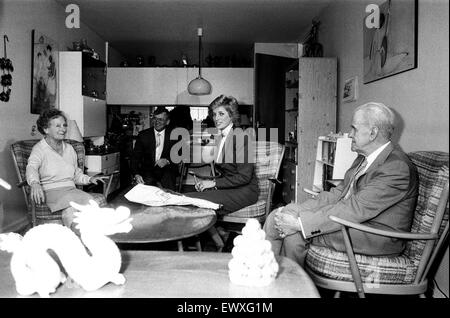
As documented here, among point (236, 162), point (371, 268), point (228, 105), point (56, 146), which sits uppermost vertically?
point (228, 105)

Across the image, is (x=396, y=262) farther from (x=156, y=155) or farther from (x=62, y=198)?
(x=156, y=155)

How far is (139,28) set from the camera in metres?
6.71

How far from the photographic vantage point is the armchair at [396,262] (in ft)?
6.63

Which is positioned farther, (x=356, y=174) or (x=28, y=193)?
(x=28, y=193)

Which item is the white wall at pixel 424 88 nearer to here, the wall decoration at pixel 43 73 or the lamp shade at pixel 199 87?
the lamp shade at pixel 199 87

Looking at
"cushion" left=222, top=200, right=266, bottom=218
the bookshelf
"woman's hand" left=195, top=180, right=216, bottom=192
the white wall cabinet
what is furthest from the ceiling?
"cushion" left=222, top=200, right=266, bottom=218

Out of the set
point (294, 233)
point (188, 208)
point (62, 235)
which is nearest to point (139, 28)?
point (188, 208)

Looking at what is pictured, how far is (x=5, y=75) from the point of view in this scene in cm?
402

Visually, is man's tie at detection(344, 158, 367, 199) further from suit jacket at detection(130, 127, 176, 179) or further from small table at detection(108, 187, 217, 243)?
suit jacket at detection(130, 127, 176, 179)

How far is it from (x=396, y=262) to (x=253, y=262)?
0.95m

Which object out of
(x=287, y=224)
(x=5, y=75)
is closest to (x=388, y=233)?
(x=287, y=224)

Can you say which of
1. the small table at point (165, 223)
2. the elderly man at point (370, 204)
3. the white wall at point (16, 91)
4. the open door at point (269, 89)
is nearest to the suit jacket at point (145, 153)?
the white wall at point (16, 91)

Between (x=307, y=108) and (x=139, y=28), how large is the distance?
127 inches
